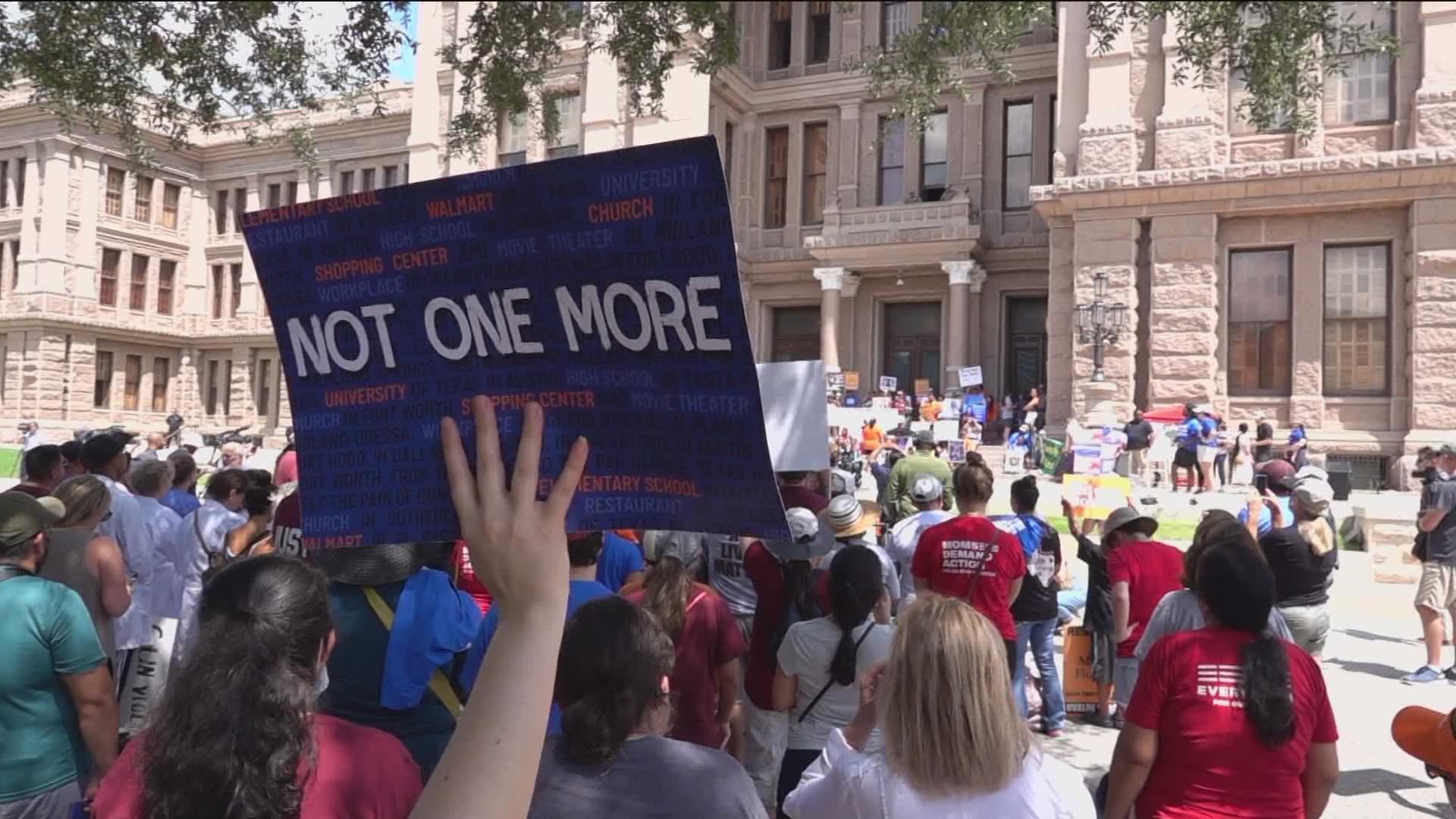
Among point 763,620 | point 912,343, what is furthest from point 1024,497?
point 912,343

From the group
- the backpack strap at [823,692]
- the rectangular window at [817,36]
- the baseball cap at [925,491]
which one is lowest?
the backpack strap at [823,692]

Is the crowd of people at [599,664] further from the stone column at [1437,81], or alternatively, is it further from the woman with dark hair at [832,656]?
the stone column at [1437,81]

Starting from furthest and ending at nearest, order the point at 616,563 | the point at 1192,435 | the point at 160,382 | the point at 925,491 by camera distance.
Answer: the point at 160,382 → the point at 1192,435 → the point at 925,491 → the point at 616,563

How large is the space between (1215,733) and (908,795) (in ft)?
3.97

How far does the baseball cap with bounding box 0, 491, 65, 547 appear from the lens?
3211mm

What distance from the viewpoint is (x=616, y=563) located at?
5.16 meters

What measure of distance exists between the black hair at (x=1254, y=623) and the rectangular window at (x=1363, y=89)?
2146cm

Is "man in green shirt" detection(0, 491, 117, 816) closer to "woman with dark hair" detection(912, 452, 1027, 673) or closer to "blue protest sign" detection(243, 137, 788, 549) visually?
"blue protest sign" detection(243, 137, 788, 549)

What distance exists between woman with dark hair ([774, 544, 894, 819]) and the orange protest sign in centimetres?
362

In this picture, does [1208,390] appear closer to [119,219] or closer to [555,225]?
[555,225]

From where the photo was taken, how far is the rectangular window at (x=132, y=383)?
1693 inches

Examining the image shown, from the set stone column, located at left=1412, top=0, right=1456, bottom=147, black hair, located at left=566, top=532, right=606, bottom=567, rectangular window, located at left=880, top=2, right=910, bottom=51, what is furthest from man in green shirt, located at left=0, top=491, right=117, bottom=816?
rectangular window, located at left=880, top=2, right=910, bottom=51

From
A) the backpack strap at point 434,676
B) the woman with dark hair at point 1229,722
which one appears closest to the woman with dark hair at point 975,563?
the woman with dark hair at point 1229,722

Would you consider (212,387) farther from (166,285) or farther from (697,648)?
(697,648)
